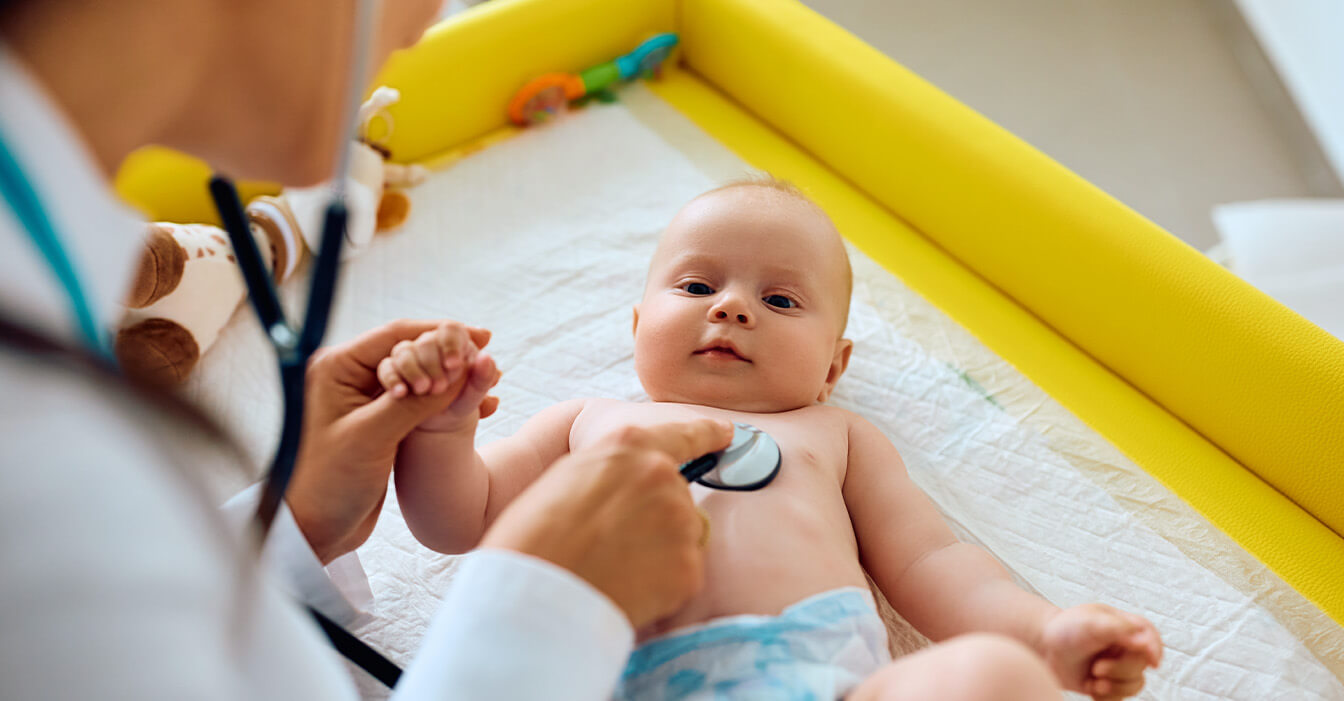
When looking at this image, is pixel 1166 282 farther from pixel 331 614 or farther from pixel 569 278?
pixel 331 614

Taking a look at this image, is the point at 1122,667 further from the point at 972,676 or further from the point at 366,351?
the point at 366,351

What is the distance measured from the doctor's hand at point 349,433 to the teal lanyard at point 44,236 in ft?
1.37

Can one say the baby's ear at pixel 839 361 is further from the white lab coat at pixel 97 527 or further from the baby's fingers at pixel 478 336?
the white lab coat at pixel 97 527

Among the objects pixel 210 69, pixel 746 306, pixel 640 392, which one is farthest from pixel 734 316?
pixel 210 69

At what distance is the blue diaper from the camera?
0.77m

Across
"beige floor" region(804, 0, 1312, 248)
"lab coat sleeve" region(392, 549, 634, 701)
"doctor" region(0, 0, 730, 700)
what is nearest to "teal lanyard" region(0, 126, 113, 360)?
"doctor" region(0, 0, 730, 700)

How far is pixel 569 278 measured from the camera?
1.52 m

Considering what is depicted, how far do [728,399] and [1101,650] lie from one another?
0.48 m

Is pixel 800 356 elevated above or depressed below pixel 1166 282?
below

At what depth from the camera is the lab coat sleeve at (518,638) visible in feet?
1.80

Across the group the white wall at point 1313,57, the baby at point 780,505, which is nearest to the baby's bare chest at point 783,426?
the baby at point 780,505

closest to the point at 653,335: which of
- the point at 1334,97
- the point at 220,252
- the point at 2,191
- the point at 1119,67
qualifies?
the point at 220,252

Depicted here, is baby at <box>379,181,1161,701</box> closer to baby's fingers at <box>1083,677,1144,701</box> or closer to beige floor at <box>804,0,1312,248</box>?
baby's fingers at <box>1083,677,1144,701</box>

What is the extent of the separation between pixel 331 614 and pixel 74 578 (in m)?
0.57
